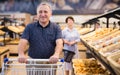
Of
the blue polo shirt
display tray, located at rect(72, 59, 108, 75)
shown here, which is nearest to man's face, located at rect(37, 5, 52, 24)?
the blue polo shirt

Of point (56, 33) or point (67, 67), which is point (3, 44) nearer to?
point (67, 67)

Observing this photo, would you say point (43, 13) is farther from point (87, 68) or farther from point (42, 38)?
point (87, 68)

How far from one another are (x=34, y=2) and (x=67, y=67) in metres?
9.30

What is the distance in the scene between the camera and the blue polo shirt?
3.37 metres

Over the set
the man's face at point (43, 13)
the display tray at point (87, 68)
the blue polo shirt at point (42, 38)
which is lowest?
the display tray at point (87, 68)

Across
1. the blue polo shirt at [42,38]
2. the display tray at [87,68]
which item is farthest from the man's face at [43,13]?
the display tray at [87,68]

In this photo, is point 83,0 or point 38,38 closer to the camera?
point 38,38

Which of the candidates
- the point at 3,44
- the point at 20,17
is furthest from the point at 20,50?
the point at 20,17

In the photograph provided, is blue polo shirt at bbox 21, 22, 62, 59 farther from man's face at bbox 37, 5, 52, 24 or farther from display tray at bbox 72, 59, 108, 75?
display tray at bbox 72, 59, 108, 75

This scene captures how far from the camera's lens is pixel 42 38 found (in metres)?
3.36

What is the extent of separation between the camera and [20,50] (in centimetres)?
328

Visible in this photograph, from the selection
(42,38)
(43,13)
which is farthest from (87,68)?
(43,13)

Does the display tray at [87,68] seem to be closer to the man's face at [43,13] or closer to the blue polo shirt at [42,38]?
the blue polo shirt at [42,38]

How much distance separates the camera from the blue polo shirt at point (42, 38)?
3367 millimetres
